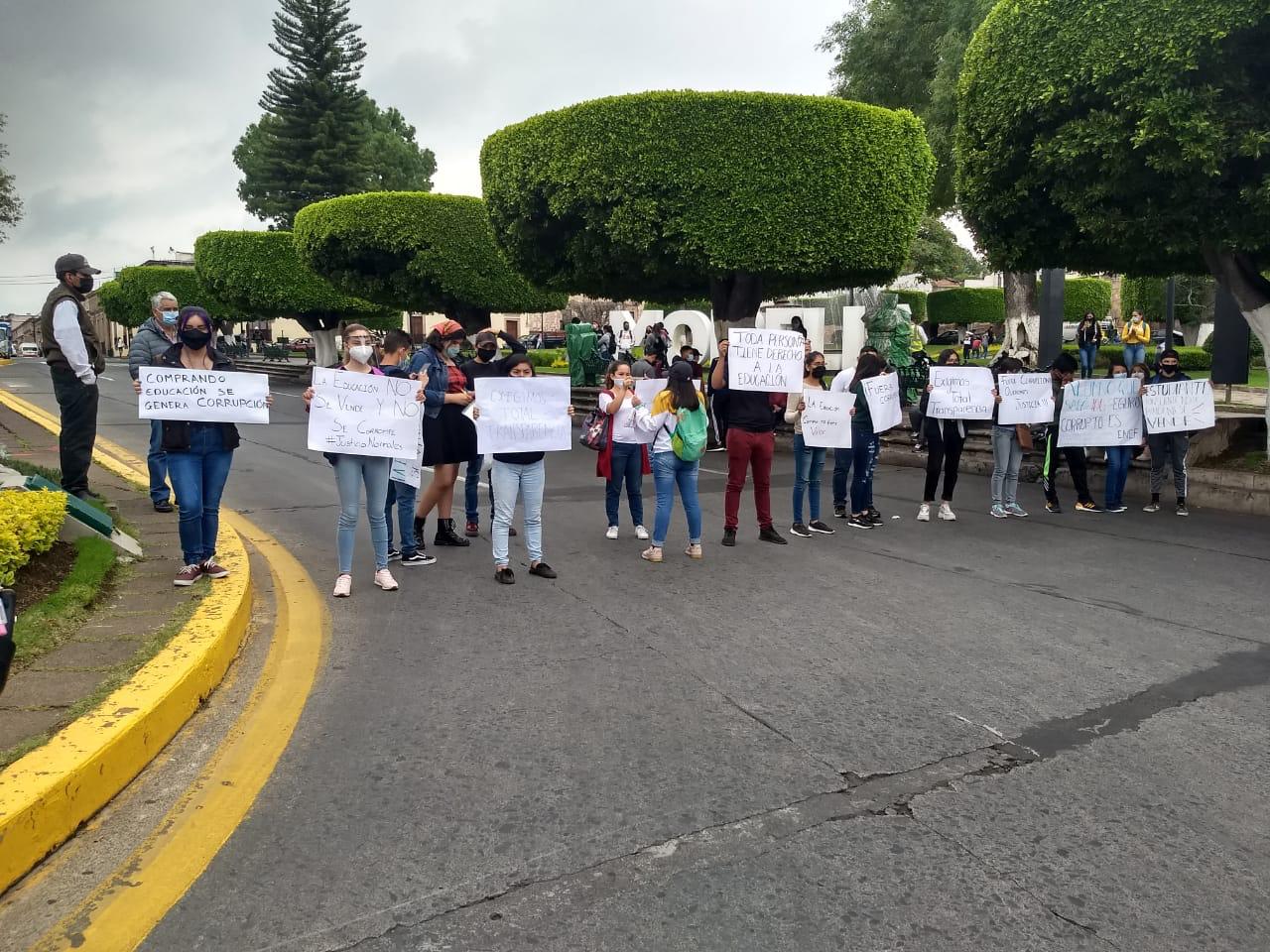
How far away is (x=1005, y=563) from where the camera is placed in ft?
25.9

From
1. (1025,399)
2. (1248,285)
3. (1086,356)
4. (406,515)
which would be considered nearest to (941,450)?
(1025,399)

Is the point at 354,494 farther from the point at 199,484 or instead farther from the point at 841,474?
the point at 841,474

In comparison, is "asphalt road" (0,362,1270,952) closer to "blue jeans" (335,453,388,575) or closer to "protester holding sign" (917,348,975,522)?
"blue jeans" (335,453,388,575)

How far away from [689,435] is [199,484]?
3.57 meters

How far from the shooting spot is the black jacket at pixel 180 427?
6105mm

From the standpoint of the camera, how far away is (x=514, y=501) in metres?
7.03

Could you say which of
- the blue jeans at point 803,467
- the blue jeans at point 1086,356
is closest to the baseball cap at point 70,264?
the blue jeans at point 803,467

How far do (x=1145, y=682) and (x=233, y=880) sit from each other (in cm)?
431

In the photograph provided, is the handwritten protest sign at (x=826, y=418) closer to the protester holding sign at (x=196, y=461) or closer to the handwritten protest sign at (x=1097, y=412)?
the handwritten protest sign at (x=1097, y=412)

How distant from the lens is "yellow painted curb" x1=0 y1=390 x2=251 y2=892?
3101 millimetres

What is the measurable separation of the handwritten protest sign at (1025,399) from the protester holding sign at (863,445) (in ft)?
4.67

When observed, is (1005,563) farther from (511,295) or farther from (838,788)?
(511,295)

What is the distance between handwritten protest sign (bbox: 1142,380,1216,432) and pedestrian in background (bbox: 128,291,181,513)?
9.61 m

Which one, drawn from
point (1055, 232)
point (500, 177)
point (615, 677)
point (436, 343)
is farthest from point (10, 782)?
point (500, 177)
